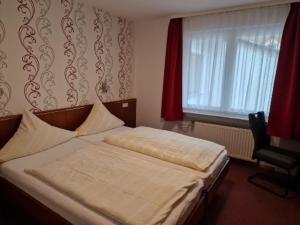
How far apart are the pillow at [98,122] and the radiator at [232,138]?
1446 mm

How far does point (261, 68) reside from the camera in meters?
2.82

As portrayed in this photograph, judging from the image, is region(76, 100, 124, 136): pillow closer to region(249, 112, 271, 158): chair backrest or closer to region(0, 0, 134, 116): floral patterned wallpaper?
region(0, 0, 134, 116): floral patterned wallpaper

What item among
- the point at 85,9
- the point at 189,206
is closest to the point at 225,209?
the point at 189,206

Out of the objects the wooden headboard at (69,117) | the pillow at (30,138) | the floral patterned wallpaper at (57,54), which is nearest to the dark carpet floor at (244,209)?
the pillow at (30,138)

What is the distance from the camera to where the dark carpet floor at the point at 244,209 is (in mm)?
1956

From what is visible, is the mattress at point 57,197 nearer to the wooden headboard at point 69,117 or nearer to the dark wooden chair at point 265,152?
the wooden headboard at point 69,117

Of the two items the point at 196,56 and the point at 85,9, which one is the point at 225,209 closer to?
the point at 196,56

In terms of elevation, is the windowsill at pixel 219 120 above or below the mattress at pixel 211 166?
above

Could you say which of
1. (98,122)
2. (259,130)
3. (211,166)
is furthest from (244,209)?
(98,122)

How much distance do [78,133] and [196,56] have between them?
2201 mm

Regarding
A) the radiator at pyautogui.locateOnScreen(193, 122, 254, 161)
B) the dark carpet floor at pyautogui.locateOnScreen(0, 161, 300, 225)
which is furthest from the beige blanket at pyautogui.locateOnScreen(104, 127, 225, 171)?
the radiator at pyautogui.locateOnScreen(193, 122, 254, 161)

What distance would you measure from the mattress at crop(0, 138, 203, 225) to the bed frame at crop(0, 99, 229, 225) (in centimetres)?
4

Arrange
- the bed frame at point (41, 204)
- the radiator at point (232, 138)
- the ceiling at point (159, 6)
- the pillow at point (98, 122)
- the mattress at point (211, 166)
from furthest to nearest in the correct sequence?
the radiator at point (232, 138), the pillow at point (98, 122), the ceiling at point (159, 6), the mattress at point (211, 166), the bed frame at point (41, 204)

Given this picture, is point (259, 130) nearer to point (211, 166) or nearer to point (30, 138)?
point (211, 166)
